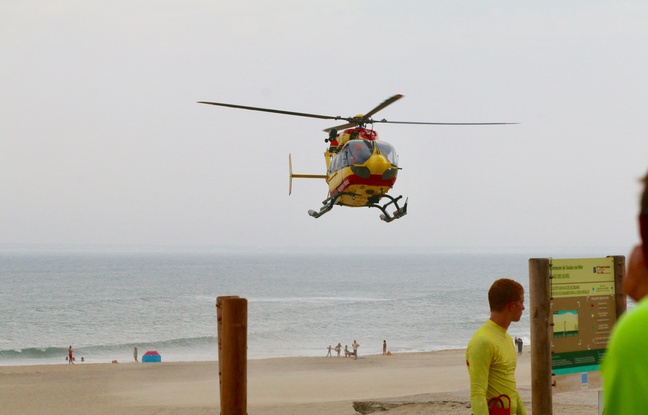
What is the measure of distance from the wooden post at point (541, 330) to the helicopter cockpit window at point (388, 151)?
1461cm

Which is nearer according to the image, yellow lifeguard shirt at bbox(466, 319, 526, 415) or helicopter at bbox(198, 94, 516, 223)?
yellow lifeguard shirt at bbox(466, 319, 526, 415)

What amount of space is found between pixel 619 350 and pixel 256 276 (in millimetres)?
176772

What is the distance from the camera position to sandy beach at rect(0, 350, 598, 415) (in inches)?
950

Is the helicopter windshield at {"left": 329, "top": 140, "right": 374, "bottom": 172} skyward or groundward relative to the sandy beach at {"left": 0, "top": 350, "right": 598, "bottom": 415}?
skyward

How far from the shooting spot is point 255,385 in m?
34.4

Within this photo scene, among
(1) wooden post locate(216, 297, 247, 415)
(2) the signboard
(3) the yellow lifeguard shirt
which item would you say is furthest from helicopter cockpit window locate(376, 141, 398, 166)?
(3) the yellow lifeguard shirt

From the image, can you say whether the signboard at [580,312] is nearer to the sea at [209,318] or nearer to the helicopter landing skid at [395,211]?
the helicopter landing skid at [395,211]

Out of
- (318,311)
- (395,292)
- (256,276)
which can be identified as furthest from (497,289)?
(256,276)

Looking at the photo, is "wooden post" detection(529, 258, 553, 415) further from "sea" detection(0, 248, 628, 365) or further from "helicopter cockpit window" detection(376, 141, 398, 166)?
"sea" detection(0, 248, 628, 365)

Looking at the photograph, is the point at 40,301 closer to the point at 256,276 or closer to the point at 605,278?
the point at 256,276

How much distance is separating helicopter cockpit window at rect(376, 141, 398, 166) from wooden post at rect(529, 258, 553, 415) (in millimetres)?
14612


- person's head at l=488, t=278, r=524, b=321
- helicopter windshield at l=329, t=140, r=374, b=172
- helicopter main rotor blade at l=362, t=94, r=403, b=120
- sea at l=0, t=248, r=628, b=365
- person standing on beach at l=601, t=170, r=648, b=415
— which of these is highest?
helicopter main rotor blade at l=362, t=94, r=403, b=120

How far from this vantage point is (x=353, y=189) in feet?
68.5

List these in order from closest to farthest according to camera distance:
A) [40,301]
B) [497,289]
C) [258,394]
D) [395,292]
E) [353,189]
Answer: [497,289]
[353,189]
[258,394]
[40,301]
[395,292]
